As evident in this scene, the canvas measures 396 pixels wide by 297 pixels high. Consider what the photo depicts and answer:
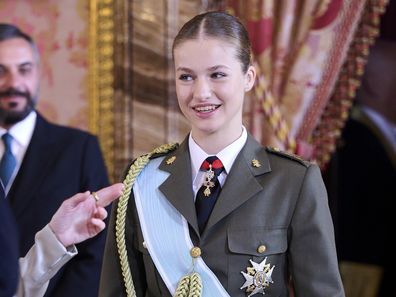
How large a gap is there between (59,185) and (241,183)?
724 millimetres

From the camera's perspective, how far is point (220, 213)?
140cm

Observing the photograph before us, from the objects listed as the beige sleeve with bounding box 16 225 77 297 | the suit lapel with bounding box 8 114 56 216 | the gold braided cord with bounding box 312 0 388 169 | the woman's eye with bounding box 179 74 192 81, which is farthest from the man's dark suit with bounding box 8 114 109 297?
the gold braided cord with bounding box 312 0 388 169

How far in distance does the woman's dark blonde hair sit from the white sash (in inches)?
11.6

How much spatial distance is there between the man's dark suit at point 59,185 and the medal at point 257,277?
65 centimetres

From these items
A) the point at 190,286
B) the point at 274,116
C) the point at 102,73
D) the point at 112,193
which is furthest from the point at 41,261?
the point at 274,116

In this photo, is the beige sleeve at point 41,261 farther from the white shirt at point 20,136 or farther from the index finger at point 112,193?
the white shirt at point 20,136

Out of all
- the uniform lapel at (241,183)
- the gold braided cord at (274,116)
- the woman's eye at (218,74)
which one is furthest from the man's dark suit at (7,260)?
the gold braided cord at (274,116)

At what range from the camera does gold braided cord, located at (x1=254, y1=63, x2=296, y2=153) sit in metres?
2.65

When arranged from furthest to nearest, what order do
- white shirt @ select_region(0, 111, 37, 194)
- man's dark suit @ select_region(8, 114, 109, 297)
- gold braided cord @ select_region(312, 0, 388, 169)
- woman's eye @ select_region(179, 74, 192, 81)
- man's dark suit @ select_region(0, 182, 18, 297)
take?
gold braided cord @ select_region(312, 0, 388, 169)
white shirt @ select_region(0, 111, 37, 194)
man's dark suit @ select_region(8, 114, 109, 297)
woman's eye @ select_region(179, 74, 192, 81)
man's dark suit @ select_region(0, 182, 18, 297)

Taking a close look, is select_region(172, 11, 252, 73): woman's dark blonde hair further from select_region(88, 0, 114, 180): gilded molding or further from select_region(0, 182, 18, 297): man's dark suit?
select_region(88, 0, 114, 180): gilded molding

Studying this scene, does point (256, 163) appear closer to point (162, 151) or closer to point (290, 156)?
point (290, 156)

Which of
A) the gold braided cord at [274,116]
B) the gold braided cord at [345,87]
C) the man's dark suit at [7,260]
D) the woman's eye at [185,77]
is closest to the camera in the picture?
the man's dark suit at [7,260]

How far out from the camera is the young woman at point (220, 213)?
4.50ft

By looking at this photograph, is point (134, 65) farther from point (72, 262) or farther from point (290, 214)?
point (290, 214)
